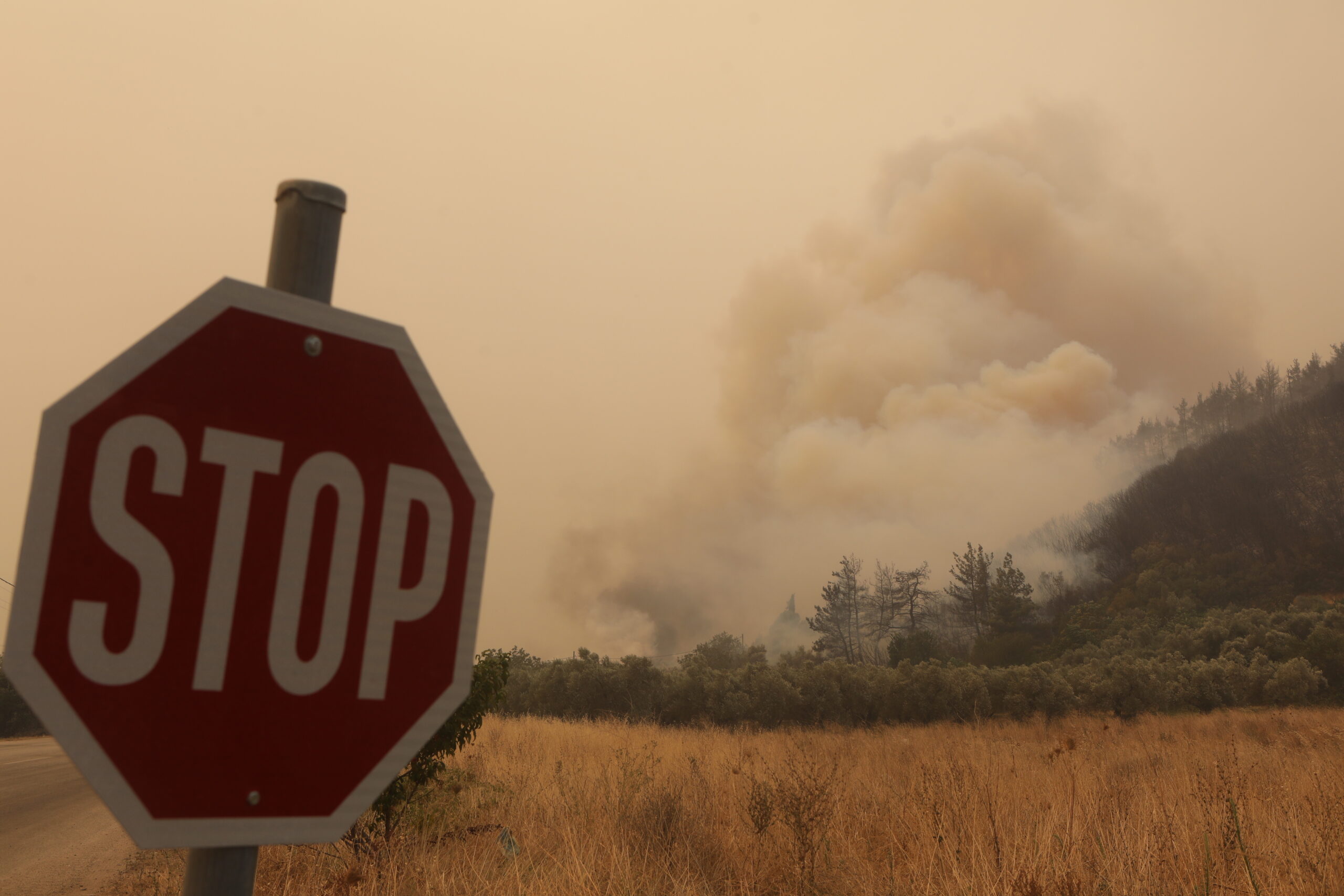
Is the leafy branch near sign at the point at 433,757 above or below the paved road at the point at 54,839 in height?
above

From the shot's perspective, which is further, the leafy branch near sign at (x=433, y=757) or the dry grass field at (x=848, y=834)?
the leafy branch near sign at (x=433, y=757)

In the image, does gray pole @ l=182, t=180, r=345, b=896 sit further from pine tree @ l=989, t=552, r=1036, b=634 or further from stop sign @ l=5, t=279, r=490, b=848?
pine tree @ l=989, t=552, r=1036, b=634

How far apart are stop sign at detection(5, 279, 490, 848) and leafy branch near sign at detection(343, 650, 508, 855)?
519 cm

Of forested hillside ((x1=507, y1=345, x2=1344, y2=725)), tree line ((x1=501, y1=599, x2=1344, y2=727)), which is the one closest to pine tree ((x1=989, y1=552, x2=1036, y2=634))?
forested hillside ((x1=507, y1=345, x2=1344, y2=725))

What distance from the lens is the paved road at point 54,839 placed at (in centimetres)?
646

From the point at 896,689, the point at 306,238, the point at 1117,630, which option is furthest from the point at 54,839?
the point at 1117,630

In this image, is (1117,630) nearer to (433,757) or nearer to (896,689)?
(896,689)

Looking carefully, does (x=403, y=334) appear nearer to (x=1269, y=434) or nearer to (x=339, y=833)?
(x=339, y=833)

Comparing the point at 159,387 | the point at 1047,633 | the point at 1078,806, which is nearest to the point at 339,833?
the point at 159,387

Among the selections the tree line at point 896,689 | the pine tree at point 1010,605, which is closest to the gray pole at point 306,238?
the tree line at point 896,689

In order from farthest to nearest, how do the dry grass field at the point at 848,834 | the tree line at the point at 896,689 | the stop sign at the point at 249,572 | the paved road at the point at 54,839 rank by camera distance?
the tree line at the point at 896,689
the paved road at the point at 54,839
the dry grass field at the point at 848,834
the stop sign at the point at 249,572

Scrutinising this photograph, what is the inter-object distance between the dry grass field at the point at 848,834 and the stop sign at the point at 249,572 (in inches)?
145

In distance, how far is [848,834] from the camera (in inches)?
239

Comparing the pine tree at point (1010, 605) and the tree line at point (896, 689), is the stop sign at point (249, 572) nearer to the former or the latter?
the tree line at point (896, 689)
